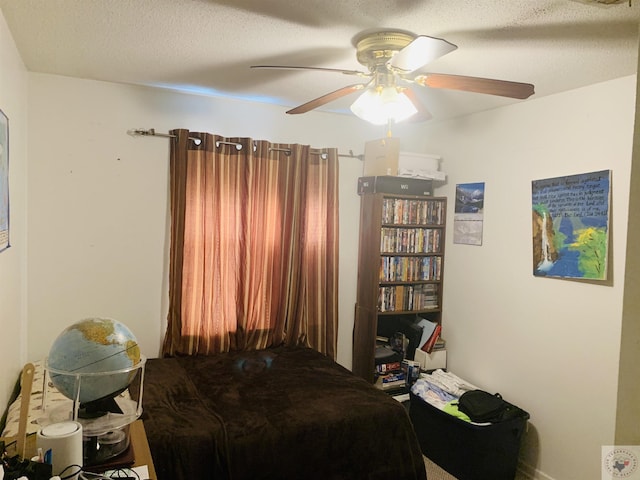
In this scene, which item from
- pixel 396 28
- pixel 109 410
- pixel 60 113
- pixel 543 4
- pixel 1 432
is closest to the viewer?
pixel 109 410

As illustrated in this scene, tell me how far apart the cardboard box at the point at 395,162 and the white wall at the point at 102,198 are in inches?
37.7

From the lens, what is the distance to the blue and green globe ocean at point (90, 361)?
4.41 ft

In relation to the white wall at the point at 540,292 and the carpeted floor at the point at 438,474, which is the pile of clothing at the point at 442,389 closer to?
the white wall at the point at 540,292

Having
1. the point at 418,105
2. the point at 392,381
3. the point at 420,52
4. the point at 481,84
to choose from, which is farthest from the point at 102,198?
the point at 392,381

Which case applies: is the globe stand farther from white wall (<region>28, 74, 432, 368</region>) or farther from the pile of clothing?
the pile of clothing

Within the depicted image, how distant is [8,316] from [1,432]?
0.51 metres

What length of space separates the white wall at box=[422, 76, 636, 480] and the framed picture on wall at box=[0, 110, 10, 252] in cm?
279

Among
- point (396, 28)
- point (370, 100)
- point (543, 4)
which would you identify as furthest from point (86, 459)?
point (543, 4)

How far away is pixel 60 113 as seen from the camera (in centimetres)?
268

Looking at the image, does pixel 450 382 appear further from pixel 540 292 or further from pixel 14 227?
pixel 14 227

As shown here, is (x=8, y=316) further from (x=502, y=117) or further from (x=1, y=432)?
(x=502, y=117)

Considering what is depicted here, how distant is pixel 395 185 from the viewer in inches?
133

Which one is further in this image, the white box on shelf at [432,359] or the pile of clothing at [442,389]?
the white box on shelf at [432,359]

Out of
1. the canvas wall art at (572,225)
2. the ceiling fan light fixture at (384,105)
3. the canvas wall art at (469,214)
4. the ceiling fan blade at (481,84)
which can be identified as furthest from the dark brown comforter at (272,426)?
the ceiling fan blade at (481,84)
